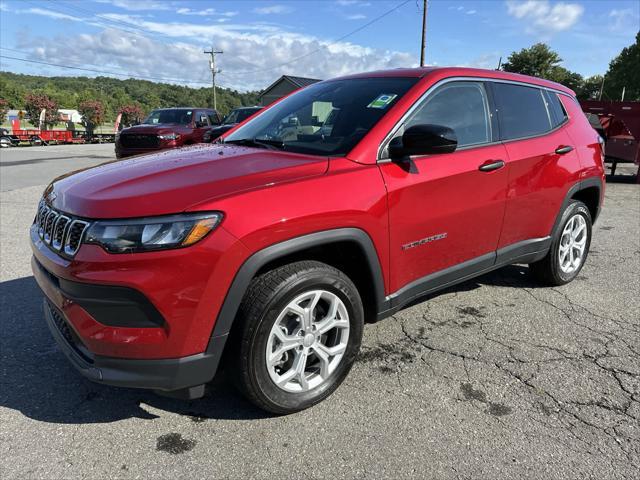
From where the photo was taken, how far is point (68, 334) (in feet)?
7.82

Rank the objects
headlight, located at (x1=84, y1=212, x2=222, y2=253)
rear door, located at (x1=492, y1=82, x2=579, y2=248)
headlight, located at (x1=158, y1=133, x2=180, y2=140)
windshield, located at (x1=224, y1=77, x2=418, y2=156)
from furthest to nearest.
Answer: headlight, located at (x1=158, y1=133, x2=180, y2=140)
rear door, located at (x1=492, y1=82, x2=579, y2=248)
windshield, located at (x1=224, y1=77, x2=418, y2=156)
headlight, located at (x1=84, y1=212, x2=222, y2=253)

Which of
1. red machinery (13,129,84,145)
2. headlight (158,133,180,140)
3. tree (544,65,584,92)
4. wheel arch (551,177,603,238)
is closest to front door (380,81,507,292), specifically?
wheel arch (551,177,603,238)

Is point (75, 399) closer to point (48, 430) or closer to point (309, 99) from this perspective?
point (48, 430)

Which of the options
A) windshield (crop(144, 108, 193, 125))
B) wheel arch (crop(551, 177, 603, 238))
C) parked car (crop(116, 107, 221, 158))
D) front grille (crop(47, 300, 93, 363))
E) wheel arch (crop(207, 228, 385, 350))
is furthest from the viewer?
windshield (crop(144, 108, 193, 125))

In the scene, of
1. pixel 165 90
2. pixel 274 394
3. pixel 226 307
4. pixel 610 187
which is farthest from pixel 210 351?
pixel 165 90

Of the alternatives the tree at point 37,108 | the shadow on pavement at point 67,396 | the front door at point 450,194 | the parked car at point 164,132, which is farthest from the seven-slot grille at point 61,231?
the tree at point 37,108

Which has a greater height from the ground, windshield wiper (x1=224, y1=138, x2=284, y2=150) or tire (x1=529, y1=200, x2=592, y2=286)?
windshield wiper (x1=224, y1=138, x2=284, y2=150)

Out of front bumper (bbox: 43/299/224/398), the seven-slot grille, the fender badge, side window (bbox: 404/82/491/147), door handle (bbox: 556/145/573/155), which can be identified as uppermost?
side window (bbox: 404/82/491/147)

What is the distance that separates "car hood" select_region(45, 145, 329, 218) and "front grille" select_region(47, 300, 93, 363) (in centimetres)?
57

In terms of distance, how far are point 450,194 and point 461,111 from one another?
0.68 metres

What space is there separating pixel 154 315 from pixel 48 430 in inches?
39.4

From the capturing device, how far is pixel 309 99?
3447mm

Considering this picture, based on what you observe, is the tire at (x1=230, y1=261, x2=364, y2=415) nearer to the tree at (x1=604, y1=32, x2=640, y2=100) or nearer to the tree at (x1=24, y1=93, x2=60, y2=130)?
the tree at (x1=24, y1=93, x2=60, y2=130)

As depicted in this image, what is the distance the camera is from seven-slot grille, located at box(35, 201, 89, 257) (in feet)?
6.89
